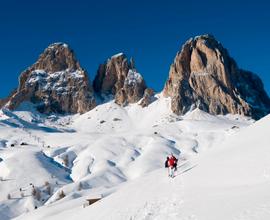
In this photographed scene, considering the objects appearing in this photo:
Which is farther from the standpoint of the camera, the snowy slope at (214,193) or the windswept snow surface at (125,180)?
the windswept snow surface at (125,180)

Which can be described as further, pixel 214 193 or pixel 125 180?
pixel 125 180

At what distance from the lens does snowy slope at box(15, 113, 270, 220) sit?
2168 centimetres

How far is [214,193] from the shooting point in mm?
26734

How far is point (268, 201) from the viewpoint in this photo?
2108cm

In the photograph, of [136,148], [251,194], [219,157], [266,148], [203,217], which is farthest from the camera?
[136,148]

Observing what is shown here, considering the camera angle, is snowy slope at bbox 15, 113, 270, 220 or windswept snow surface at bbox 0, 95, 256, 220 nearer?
snowy slope at bbox 15, 113, 270, 220

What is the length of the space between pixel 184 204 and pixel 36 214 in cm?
2903

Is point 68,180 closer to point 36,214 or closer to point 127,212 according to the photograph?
point 36,214

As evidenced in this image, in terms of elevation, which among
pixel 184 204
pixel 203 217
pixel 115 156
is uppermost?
pixel 115 156

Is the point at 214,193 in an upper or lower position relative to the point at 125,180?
lower

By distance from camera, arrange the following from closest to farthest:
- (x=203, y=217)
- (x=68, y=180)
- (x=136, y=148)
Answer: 1. (x=203, y=217)
2. (x=68, y=180)
3. (x=136, y=148)

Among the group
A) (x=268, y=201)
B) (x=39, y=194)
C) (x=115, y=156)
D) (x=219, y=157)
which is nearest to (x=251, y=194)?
(x=268, y=201)

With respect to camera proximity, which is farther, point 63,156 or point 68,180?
point 63,156

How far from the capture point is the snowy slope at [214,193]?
21.7 m
